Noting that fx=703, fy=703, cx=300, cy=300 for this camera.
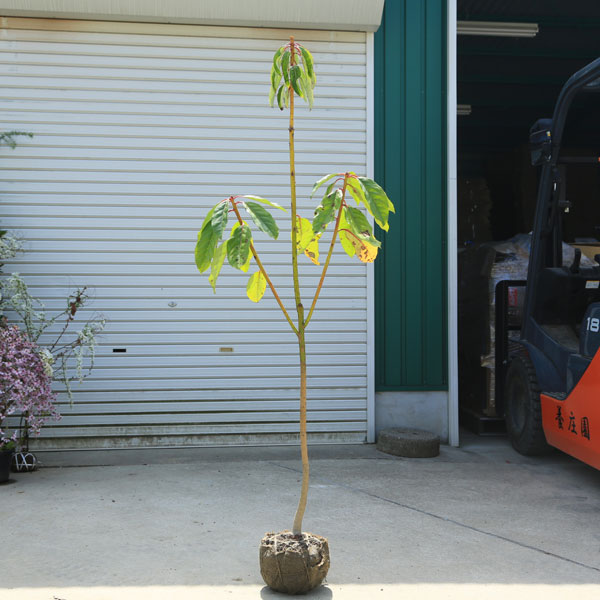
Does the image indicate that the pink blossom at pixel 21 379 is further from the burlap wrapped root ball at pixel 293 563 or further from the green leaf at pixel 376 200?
the green leaf at pixel 376 200

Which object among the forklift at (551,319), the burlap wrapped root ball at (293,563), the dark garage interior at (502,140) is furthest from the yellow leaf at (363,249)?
the dark garage interior at (502,140)

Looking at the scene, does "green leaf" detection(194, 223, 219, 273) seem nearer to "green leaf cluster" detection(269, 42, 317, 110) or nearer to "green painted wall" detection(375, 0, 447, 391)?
"green leaf cluster" detection(269, 42, 317, 110)

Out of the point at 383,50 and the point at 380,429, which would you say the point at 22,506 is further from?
the point at 383,50

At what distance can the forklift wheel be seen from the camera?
575 centimetres

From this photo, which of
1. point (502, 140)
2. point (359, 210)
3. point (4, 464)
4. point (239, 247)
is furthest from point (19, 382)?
point (502, 140)

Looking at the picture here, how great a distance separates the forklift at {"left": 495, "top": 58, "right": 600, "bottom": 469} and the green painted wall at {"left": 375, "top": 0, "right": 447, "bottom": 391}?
80 centimetres

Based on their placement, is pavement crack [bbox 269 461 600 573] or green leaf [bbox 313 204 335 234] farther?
pavement crack [bbox 269 461 600 573]

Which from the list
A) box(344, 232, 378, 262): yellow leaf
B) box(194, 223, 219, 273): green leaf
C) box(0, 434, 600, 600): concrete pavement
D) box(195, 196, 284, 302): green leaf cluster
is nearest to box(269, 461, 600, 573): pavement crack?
box(0, 434, 600, 600): concrete pavement

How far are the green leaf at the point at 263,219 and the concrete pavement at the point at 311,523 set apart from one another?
5.39 ft

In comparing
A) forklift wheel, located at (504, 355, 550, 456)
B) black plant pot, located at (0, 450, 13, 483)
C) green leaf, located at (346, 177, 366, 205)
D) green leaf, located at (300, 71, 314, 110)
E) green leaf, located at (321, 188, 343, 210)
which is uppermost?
green leaf, located at (300, 71, 314, 110)

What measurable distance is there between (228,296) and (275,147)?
4.64ft

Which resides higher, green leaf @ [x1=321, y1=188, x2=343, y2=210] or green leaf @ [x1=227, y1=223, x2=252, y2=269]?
green leaf @ [x1=321, y1=188, x2=343, y2=210]

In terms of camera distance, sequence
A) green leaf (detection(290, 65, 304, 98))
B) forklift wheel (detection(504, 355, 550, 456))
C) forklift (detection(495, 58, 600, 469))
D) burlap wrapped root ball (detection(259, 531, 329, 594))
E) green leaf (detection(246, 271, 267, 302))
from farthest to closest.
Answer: forklift wheel (detection(504, 355, 550, 456))
forklift (detection(495, 58, 600, 469))
green leaf (detection(246, 271, 267, 302))
burlap wrapped root ball (detection(259, 531, 329, 594))
green leaf (detection(290, 65, 304, 98))

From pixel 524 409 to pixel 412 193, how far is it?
2.17 metres
